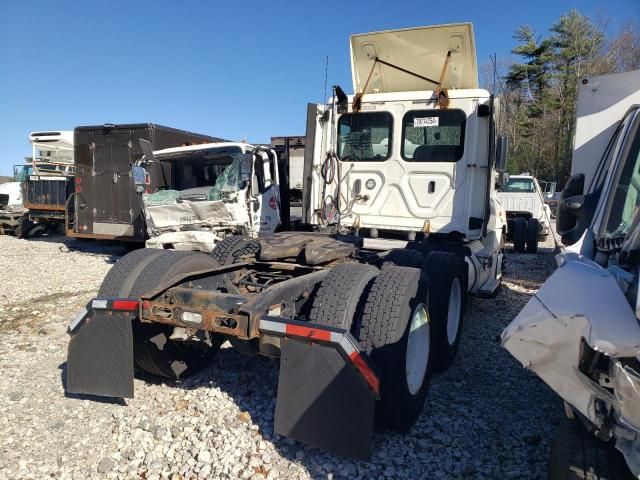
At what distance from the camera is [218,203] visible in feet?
26.9

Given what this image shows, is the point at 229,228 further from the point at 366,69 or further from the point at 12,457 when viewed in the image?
the point at 12,457

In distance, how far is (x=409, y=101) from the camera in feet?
19.0

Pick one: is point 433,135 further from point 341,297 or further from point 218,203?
point 218,203

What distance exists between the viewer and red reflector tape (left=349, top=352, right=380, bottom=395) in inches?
100

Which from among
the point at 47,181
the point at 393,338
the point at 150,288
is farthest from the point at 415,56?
the point at 47,181

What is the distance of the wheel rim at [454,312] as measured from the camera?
4.57 meters

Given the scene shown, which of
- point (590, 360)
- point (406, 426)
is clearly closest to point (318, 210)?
point (406, 426)

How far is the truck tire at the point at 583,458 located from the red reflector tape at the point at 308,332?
1222 mm

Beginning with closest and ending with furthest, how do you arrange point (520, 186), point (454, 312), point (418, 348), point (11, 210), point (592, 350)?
point (592, 350) < point (418, 348) < point (454, 312) < point (520, 186) < point (11, 210)

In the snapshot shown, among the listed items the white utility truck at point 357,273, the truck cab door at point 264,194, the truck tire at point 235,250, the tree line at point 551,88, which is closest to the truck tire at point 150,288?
the white utility truck at point 357,273

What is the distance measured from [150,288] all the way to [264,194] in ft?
17.6

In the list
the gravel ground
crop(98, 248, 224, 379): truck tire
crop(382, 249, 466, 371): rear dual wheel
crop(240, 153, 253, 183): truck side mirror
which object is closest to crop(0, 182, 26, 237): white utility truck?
crop(240, 153, 253, 183): truck side mirror

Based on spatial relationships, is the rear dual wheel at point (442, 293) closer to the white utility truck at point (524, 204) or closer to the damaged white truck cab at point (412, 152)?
the damaged white truck cab at point (412, 152)

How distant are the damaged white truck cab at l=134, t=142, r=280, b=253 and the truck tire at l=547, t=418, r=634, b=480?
20.7ft
